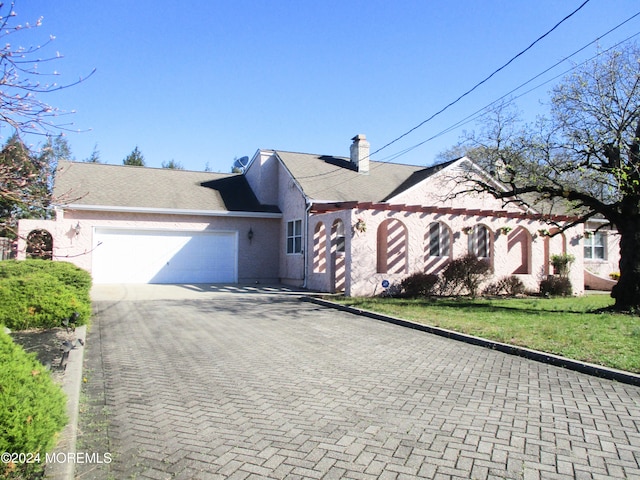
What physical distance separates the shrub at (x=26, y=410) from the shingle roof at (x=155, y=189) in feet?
58.2

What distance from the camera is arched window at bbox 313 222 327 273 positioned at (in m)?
19.2

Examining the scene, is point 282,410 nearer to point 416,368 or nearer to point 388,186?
point 416,368

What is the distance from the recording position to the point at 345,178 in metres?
22.2

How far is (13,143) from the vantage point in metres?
4.06

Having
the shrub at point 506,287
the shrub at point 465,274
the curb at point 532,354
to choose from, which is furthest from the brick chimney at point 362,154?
the curb at point 532,354

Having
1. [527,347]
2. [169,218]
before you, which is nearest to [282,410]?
[527,347]

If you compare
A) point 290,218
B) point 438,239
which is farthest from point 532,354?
point 290,218

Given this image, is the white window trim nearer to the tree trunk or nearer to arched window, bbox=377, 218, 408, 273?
arched window, bbox=377, 218, 408, 273

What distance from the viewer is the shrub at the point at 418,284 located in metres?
16.7

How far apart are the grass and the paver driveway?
2.95ft

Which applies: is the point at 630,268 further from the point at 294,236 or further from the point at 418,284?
the point at 294,236

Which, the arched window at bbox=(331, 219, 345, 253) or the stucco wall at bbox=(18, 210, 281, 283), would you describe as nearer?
the arched window at bbox=(331, 219, 345, 253)

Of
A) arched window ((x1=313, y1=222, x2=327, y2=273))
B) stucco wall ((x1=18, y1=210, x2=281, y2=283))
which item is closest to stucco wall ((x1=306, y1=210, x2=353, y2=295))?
arched window ((x1=313, y1=222, x2=327, y2=273))

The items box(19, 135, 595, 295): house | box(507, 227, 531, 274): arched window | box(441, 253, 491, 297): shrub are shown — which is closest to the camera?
box(441, 253, 491, 297): shrub
